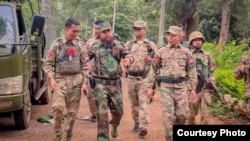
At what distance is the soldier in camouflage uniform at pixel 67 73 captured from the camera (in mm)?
6082

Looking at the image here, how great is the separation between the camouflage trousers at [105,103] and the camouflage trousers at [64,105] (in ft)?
1.10

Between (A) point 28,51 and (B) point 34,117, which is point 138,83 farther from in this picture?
(B) point 34,117

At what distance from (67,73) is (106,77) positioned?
1.97 ft

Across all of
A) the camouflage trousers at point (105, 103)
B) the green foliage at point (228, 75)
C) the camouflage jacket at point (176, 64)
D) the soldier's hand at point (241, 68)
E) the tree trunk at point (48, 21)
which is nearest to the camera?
the camouflage jacket at point (176, 64)

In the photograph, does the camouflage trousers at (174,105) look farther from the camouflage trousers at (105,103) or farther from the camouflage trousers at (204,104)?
the camouflage trousers at (204,104)

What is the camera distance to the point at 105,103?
251 inches

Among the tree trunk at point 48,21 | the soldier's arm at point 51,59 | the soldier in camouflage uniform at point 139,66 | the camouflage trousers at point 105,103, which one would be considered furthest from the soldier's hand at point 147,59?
the tree trunk at point 48,21

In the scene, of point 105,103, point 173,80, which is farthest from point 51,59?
point 173,80

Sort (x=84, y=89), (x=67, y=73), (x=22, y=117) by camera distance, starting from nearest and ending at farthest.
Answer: (x=84, y=89)
(x=67, y=73)
(x=22, y=117)

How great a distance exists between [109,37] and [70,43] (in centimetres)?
60

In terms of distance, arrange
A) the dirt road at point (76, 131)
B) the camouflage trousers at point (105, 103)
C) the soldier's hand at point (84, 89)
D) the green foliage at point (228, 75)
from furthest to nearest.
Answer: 1. the green foliage at point (228, 75)
2. the dirt road at point (76, 131)
3. the camouflage trousers at point (105, 103)
4. the soldier's hand at point (84, 89)

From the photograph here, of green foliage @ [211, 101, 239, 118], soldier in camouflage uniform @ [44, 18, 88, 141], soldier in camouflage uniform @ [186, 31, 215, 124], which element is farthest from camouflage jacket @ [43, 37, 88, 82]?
green foliage @ [211, 101, 239, 118]

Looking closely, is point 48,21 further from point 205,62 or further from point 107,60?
point 107,60

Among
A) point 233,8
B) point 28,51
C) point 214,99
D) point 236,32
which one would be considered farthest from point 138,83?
point 236,32
